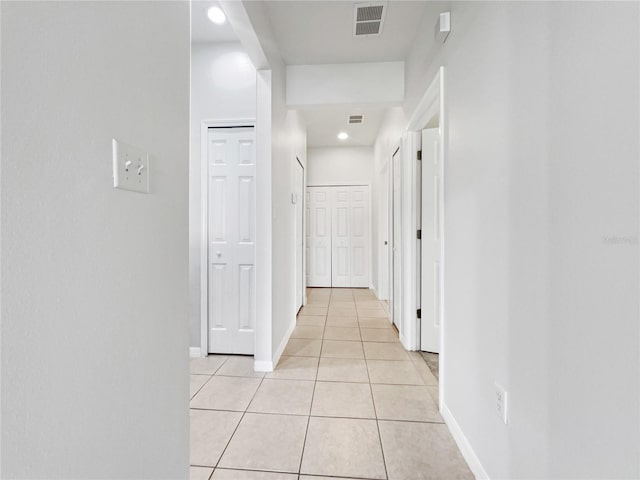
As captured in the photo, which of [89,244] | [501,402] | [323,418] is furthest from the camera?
[323,418]

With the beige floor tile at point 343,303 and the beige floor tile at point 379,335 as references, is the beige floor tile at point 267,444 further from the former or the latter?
the beige floor tile at point 343,303

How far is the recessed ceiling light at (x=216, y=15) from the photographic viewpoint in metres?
2.25

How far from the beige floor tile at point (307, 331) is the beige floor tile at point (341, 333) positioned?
0.08 metres

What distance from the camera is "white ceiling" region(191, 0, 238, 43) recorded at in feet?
7.38

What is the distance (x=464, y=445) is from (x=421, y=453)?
0.70 ft

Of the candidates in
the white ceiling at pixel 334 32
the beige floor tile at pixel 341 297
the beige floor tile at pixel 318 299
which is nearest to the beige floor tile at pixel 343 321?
the beige floor tile at pixel 318 299

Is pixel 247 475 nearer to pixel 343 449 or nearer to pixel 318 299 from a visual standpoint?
pixel 343 449

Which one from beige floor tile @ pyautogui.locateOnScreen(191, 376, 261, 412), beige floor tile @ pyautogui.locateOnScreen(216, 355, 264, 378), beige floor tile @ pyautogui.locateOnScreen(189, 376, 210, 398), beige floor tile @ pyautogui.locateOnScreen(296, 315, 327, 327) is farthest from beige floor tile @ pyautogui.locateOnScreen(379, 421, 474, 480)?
beige floor tile @ pyautogui.locateOnScreen(296, 315, 327, 327)

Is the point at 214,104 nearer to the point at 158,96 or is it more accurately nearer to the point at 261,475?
the point at 158,96

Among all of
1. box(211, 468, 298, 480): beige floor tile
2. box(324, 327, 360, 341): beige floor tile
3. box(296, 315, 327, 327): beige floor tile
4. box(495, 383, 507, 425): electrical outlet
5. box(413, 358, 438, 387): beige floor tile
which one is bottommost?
box(211, 468, 298, 480): beige floor tile

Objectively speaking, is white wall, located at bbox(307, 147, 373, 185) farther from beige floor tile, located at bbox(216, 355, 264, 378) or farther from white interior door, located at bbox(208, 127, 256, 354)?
beige floor tile, located at bbox(216, 355, 264, 378)

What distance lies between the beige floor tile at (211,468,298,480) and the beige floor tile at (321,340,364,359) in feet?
4.52

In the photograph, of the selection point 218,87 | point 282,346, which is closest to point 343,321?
point 282,346

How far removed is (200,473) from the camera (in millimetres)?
1417
